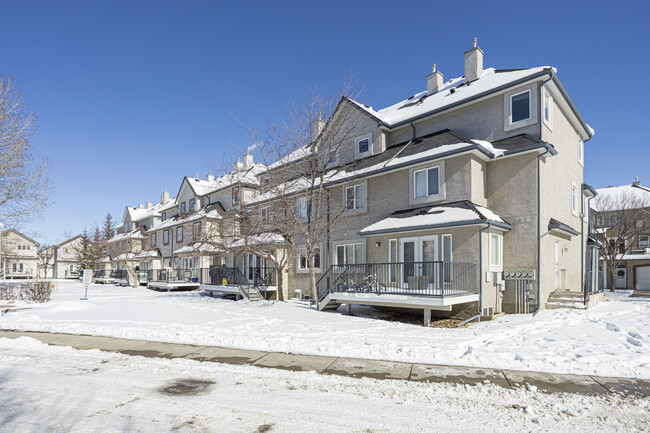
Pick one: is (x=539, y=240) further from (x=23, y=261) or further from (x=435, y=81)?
(x=23, y=261)

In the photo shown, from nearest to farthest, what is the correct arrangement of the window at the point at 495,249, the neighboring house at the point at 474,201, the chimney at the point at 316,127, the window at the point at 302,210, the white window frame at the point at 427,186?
the neighboring house at the point at 474,201 → the window at the point at 495,249 → the white window frame at the point at 427,186 → the chimney at the point at 316,127 → the window at the point at 302,210

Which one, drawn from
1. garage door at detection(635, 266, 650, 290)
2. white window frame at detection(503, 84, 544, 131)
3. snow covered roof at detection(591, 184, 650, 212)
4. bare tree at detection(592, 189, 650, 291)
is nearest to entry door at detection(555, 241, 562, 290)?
white window frame at detection(503, 84, 544, 131)

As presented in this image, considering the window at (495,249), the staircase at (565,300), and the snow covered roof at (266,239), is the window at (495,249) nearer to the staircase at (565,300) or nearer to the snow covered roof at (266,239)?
the staircase at (565,300)

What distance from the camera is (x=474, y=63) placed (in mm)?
19016

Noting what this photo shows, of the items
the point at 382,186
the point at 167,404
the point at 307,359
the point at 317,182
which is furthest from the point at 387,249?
the point at 167,404

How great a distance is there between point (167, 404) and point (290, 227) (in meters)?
12.6

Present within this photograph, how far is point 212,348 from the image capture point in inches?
352

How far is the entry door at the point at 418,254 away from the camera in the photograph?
1421 cm

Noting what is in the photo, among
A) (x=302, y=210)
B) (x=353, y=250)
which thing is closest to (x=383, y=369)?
(x=353, y=250)

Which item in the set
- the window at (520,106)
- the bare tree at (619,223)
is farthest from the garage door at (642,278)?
the window at (520,106)

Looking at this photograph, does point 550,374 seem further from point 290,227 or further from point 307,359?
point 290,227

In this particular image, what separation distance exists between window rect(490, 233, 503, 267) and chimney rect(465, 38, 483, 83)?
344 inches

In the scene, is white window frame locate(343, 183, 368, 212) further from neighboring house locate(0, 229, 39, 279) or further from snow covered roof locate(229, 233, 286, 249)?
neighboring house locate(0, 229, 39, 279)

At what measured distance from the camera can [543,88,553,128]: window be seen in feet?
48.9
